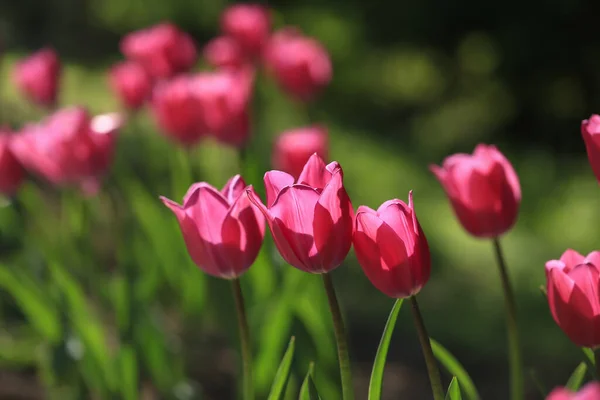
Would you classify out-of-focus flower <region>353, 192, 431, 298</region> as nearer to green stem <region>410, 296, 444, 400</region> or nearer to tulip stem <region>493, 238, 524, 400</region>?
green stem <region>410, 296, 444, 400</region>

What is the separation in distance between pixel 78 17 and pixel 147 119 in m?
3.08

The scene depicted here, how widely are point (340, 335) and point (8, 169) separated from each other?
1.12 metres

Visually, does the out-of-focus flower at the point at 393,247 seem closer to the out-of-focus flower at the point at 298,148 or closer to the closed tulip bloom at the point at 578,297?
the closed tulip bloom at the point at 578,297

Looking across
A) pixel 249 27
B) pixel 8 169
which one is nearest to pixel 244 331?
pixel 8 169

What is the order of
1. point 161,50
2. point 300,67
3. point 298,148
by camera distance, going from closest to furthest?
point 298,148 < point 161,50 < point 300,67

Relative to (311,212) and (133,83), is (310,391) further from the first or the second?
(133,83)

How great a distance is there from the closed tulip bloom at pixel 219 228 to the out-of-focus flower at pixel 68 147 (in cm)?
83

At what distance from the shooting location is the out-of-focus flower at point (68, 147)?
186cm

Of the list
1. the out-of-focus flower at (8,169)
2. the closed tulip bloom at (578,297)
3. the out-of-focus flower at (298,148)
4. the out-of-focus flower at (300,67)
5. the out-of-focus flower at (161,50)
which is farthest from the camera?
the out-of-focus flower at (300,67)

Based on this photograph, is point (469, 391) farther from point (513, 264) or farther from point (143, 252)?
point (513, 264)

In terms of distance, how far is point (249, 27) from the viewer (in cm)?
267

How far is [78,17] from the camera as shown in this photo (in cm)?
776

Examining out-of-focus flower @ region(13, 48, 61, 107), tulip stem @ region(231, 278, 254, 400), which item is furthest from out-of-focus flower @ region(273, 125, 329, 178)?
out-of-focus flower @ region(13, 48, 61, 107)

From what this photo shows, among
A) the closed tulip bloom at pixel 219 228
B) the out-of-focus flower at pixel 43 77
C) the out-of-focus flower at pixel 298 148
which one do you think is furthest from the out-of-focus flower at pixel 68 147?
the closed tulip bloom at pixel 219 228
